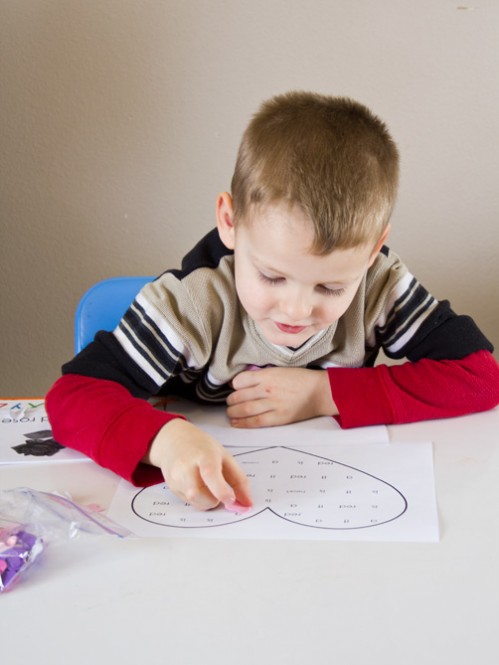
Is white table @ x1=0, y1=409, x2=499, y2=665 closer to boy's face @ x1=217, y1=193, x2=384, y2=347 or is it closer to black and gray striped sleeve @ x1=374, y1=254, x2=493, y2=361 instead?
boy's face @ x1=217, y1=193, x2=384, y2=347

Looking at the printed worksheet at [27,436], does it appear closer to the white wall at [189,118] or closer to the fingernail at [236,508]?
the fingernail at [236,508]

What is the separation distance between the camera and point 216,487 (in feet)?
2.25

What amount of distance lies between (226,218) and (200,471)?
0.30 metres

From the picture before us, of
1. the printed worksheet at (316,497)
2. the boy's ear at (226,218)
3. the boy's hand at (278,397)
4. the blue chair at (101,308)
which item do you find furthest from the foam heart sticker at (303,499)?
the blue chair at (101,308)

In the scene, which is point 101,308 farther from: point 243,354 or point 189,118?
point 189,118

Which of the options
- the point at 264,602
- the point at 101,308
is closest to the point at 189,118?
the point at 101,308

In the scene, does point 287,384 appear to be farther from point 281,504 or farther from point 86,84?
point 86,84

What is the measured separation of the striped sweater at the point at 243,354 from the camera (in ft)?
2.95

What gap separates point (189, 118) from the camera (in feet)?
5.48

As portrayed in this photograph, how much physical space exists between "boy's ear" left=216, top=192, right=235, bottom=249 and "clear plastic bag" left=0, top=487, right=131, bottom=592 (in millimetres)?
326

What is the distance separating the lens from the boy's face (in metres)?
0.77

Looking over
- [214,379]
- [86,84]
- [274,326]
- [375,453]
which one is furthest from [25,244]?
[375,453]

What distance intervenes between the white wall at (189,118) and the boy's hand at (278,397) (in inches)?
32.1

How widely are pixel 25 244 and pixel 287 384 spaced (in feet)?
3.16
